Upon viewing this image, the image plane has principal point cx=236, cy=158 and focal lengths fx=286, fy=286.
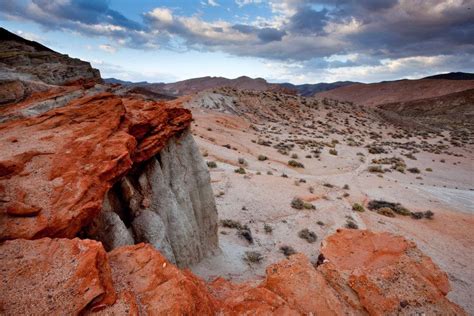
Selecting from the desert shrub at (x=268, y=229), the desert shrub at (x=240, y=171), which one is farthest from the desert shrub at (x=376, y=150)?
the desert shrub at (x=268, y=229)

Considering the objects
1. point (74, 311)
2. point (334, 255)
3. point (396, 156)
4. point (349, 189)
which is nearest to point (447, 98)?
point (396, 156)

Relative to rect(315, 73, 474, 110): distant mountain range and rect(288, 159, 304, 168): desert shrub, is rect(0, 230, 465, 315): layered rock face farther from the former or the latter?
rect(315, 73, 474, 110): distant mountain range

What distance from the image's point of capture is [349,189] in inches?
813

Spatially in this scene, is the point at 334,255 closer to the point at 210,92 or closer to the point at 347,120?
the point at 210,92

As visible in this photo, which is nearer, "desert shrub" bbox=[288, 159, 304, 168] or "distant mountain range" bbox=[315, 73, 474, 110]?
"desert shrub" bbox=[288, 159, 304, 168]

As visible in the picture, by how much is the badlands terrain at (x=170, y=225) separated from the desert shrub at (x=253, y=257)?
0.07 meters

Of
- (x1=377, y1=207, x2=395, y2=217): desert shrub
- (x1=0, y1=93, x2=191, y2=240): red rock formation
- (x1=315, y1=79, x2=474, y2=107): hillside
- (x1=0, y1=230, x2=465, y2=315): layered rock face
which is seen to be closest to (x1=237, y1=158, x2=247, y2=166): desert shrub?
(x1=377, y1=207, x2=395, y2=217): desert shrub

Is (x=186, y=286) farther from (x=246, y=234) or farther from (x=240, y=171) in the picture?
(x=240, y=171)

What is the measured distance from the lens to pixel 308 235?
44.2 feet

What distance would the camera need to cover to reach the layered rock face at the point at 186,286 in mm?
3438

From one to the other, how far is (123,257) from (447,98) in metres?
116

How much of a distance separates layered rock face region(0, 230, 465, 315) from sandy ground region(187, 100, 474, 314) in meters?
4.34

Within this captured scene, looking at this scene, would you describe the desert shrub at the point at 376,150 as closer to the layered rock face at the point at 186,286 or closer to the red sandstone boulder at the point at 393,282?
the red sandstone boulder at the point at 393,282

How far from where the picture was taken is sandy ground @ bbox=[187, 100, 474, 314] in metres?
11.5
